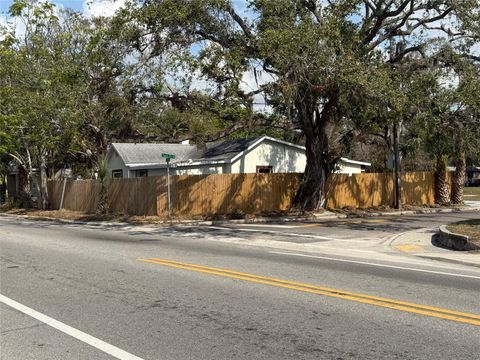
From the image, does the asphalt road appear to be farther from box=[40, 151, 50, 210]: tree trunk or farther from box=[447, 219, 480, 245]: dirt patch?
box=[40, 151, 50, 210]: tree trunk

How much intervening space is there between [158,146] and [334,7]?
18.0m

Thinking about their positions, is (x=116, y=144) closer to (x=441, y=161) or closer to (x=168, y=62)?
(x=168, y=62)

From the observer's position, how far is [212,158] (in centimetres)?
3109

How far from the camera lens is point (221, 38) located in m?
21.0

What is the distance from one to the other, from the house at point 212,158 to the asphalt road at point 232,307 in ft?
58.6

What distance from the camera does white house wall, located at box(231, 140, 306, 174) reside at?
3117 cm

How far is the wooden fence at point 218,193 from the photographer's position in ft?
82.9

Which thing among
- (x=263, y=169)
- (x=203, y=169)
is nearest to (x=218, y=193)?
(x=203, y=169)

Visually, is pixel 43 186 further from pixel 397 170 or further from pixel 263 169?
pixel 397 170

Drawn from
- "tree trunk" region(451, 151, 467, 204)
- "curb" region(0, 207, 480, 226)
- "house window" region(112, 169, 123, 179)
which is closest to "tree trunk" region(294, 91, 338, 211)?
"curb" region(0, 207, 480, 226)

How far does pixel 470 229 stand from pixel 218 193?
13.1 m

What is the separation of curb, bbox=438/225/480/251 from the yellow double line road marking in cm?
638

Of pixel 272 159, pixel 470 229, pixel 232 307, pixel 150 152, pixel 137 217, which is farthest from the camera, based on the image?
pixel 150 152

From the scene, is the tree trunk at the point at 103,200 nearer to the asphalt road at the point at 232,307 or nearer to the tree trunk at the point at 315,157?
the tree trunk at the point at 315,157
